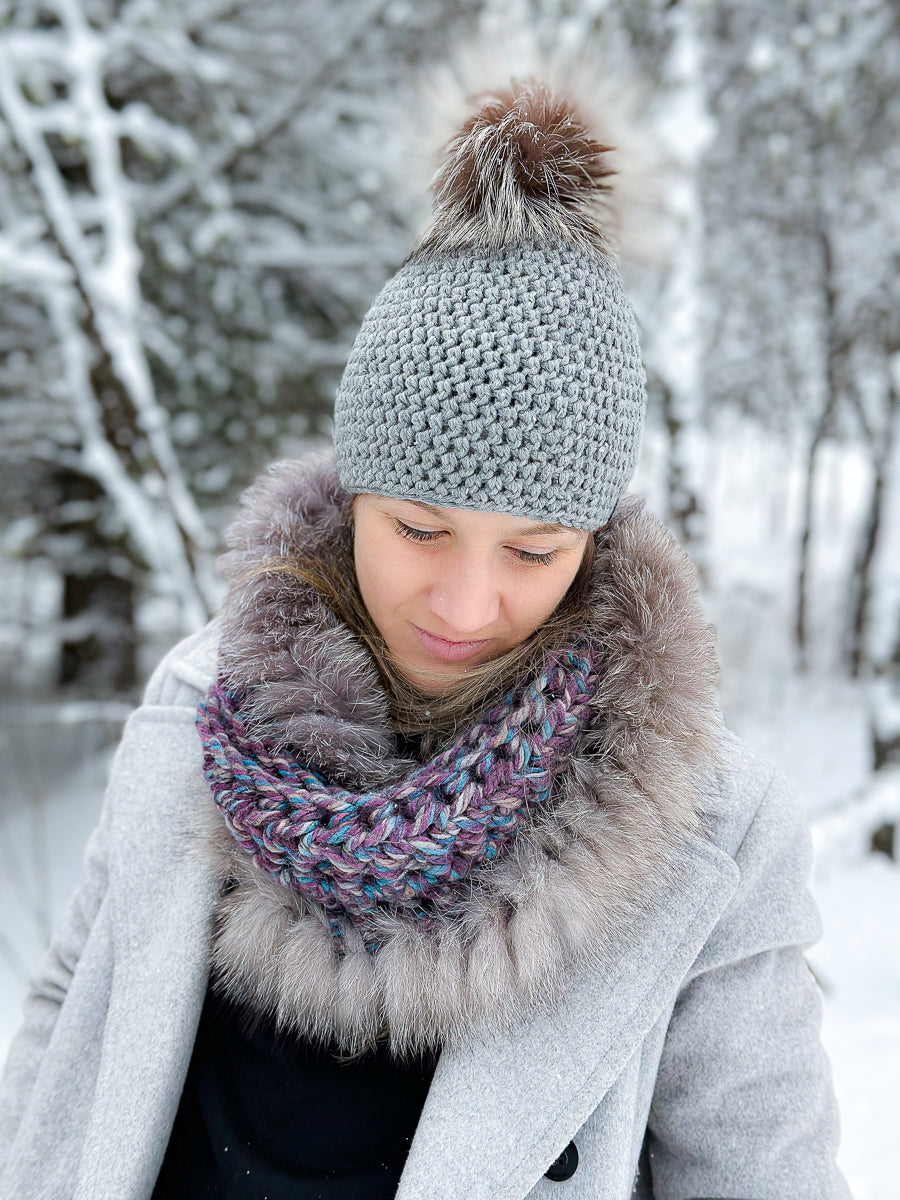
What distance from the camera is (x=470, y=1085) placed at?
112 centimetres

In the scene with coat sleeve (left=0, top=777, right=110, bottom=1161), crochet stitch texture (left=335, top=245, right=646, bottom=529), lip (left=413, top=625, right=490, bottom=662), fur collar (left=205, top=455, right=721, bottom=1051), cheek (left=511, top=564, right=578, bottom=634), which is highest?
crochet stitch texture (left=335, top=245, right=646, bottom=529)

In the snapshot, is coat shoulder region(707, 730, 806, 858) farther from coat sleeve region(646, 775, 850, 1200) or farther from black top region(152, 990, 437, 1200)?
black top region(152, 990, 437, 1200)

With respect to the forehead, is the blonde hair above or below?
below

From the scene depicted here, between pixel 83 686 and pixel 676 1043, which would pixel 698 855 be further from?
pixel 83 686

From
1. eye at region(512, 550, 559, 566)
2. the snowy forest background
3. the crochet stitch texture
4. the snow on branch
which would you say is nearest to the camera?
the crochet stitch texture

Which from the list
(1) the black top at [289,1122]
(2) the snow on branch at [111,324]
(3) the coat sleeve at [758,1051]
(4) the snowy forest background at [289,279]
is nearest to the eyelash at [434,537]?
(3) the coat sleeve at [758,1051]

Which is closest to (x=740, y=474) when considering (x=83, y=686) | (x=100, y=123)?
(x=83, y=686)

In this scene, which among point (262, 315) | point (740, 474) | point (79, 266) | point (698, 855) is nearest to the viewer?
point (698, 855)

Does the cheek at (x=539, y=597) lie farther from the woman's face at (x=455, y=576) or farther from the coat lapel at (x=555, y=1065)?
the coat lapel at (x=555, y=1065)

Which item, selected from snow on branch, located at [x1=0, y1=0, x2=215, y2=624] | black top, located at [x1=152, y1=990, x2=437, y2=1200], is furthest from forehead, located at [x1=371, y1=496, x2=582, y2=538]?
snow on branch, located at [x1=0, y1=0, x2=215, y2=624]

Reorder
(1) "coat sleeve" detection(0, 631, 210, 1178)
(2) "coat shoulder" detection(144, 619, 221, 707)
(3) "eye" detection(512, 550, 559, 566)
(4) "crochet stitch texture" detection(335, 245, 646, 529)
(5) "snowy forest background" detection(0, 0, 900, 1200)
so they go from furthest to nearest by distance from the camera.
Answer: (5) "snowy forest background" detection(0, 0, 900, 1200), (2) "coat shoulder" detection(144, 619, 221, 707), (1) "coat sleeve" detection(0, 631, 210, 1178), (3) "eye" detection(512, 550, 559, 566), (4) "crochet stitch texture" detection(335, 245, 646, 529)

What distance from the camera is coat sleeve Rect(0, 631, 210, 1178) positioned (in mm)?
1398

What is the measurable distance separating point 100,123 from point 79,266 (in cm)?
73

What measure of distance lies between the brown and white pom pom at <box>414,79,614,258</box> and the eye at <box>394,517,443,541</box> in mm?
385
